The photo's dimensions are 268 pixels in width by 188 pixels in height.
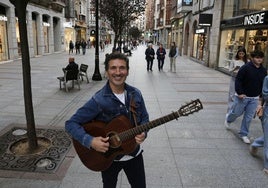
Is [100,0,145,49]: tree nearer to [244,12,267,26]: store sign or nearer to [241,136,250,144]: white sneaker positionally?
[244,12,267,26]: store sign

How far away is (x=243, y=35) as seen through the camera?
1623 cm

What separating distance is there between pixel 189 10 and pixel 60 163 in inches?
1106

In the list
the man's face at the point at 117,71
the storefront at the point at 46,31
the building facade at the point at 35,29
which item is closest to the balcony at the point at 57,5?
the building facade at the point at 35,29

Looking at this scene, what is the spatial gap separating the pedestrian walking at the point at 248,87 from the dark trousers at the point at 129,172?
3.68 meters

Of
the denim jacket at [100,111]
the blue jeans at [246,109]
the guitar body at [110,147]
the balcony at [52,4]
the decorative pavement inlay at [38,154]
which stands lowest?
the decorative pavement inlay at [38,154]

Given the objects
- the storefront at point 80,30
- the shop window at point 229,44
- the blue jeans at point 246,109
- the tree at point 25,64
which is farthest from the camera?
the storefront at point 80,30

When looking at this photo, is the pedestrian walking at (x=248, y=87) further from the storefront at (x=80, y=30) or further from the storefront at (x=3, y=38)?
the storefront at (x=80, y=30)

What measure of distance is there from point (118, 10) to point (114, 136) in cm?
1920

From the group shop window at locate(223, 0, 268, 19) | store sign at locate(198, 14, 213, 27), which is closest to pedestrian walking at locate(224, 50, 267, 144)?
shop window at locate(223, 0, 268, 19)

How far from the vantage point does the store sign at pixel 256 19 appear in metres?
13.2

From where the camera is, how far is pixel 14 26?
853 inches

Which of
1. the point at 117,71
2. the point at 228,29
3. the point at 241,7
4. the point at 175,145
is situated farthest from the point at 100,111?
the point at 228,29

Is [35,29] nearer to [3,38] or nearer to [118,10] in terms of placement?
[3,38]

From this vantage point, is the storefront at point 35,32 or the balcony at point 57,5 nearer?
the storefront at point 35,32
